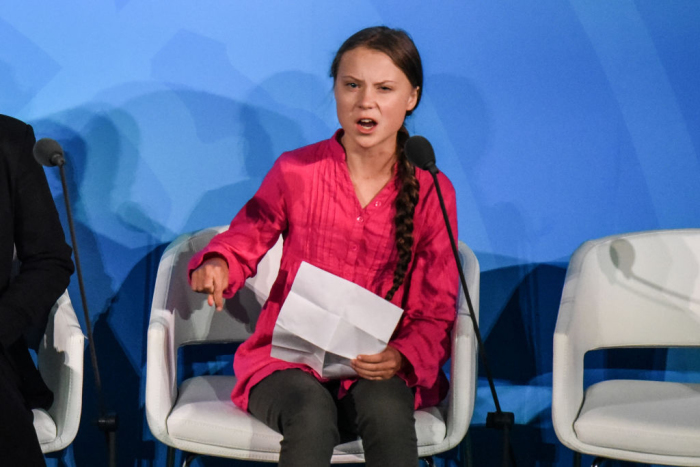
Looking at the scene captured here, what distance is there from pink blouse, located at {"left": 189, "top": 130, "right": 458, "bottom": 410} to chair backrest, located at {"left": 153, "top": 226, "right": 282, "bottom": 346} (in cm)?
28

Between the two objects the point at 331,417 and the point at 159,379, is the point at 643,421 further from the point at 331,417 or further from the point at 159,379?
the point at 159,379

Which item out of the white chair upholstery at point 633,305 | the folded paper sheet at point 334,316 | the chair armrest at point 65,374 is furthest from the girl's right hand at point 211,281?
the white chair upholstery at point 633,305

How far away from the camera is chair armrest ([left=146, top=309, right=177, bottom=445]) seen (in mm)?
1980

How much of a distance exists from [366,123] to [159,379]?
2.54 feet

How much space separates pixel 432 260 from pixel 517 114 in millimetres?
665

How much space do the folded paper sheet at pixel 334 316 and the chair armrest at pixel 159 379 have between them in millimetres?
295

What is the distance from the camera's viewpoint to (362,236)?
2043 millimetres

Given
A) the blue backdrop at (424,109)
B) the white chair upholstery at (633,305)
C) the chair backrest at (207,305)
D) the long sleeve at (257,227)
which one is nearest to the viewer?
the long sleeve at (257,227)

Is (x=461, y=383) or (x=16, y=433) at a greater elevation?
(x=461, y=383)

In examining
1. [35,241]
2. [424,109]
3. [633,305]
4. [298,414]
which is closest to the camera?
[298,414]

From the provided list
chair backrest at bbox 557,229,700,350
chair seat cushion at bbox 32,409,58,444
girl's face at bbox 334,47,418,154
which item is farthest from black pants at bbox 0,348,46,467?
chair backrest at bbox 557,229,700,350

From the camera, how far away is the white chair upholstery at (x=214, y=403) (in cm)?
191

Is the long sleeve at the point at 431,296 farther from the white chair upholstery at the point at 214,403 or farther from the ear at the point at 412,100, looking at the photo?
the ear at the point at 412,100

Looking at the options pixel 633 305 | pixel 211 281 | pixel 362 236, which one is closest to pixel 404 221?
pixel 362 236
